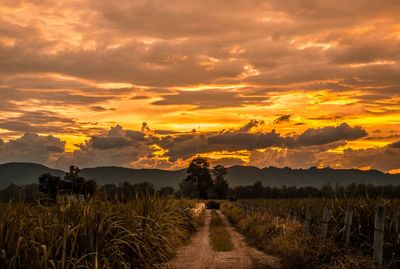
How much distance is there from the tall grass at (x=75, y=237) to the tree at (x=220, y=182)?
385ft

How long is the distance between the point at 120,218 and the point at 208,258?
552 centimetres

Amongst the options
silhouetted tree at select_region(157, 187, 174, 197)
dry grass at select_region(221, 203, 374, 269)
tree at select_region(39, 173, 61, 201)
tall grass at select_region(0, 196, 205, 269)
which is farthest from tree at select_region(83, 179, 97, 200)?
dry grass at select_region(221, 203, 374, 269)

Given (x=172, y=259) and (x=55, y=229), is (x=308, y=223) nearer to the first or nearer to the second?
(x=172, y=259)

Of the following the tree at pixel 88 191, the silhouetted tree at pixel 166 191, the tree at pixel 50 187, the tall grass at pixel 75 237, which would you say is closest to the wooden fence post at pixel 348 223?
the tall grass at pixel 75 237

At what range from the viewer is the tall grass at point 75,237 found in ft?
27.2

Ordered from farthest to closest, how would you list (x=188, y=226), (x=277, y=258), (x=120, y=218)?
(x=188, y=226) → (x=277, y=258) → (x=120, y=218)

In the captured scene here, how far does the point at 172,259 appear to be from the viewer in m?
15.5

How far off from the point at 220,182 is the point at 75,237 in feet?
416

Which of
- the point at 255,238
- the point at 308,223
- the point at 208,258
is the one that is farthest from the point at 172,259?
the point at 255,238

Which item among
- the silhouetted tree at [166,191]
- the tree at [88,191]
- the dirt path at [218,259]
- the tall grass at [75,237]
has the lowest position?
the dirt path at [218,259]

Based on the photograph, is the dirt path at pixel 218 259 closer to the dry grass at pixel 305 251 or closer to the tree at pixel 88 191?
the dry grass at pixel 305 251

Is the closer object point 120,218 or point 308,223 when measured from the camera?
point 120,218

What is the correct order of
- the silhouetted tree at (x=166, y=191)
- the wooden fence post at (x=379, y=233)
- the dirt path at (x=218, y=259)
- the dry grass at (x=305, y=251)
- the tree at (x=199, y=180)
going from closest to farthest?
the wooden fence post at (x=379, y=233)
the dry grass at (x=305, y=251)
the dirt path at (x=218, y=259)
the silhouetted tree at (x=166, y=191)
the tree at (x=199, y=180)

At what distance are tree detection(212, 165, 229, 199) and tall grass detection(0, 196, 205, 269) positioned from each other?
385 ft
